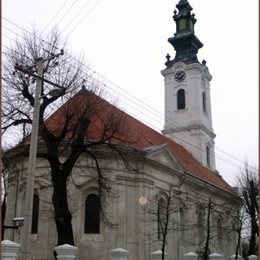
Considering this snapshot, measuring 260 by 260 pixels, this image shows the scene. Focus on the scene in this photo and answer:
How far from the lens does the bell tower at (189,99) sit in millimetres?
44062

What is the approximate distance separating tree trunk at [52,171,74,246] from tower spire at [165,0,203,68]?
29.5 meters

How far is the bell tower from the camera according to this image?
44.1 m

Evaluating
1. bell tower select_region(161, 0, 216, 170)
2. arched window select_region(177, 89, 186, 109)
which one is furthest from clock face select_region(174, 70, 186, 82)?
arched window select_region(177, 89, 186, 109)

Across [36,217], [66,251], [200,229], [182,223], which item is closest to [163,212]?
[182,223]

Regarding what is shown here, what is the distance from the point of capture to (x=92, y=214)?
26.6 m

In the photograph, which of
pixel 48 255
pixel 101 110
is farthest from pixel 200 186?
pixel 101 110

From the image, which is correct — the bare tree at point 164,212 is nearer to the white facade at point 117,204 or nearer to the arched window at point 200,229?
the white facade at point 117,204

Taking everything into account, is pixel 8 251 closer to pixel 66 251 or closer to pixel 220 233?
pixel 66 251

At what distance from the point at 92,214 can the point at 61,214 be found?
28.3 feet

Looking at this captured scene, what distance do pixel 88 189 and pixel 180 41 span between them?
24.9 meters

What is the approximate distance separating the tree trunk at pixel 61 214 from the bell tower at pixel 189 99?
88.1ft

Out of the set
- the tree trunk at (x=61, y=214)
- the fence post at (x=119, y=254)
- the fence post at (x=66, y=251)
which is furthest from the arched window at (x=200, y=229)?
the fence post at (x=66, y=251)

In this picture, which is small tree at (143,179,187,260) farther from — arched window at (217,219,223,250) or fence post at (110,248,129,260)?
fence post at (110,248,129,260)

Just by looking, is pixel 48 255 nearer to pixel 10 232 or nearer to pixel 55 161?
pixel 10 232
